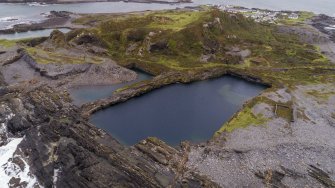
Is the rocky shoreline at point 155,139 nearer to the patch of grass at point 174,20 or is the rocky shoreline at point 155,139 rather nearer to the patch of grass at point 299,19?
the patch of grass at point 174,20

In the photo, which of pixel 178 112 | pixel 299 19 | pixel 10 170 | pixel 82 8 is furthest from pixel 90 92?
pixel 299 19

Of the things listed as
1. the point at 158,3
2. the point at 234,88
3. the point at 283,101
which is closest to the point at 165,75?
the point at 234,88

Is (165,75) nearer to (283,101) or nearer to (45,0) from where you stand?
(283,101)

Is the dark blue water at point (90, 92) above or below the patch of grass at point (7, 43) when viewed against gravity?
below

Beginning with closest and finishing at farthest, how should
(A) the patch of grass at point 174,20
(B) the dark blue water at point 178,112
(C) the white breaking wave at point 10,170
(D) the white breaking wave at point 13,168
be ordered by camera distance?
1. (D) the white breaking wave at point 13,168
2. (C) the white breaking wave at point 10,170
3. (B) the dark blue water at point 178,112
4. (A) the patch of grass at point 174,20

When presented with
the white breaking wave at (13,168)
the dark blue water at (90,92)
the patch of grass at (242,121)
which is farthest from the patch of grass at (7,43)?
the patch of grass at (242,121)

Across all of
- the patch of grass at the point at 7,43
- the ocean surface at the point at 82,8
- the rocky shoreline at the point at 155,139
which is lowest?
the rocky shoreline at the point at 155,139

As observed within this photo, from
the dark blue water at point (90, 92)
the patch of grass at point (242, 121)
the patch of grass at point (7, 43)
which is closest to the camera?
the patch of grass at point (242, 121)

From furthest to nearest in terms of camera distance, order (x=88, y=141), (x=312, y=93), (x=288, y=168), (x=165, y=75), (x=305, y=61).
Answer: (x=305, y=61)
(x=165, y=75)
(x=312, y=93)
(x=88, y=141)
(x=288, y=168)
